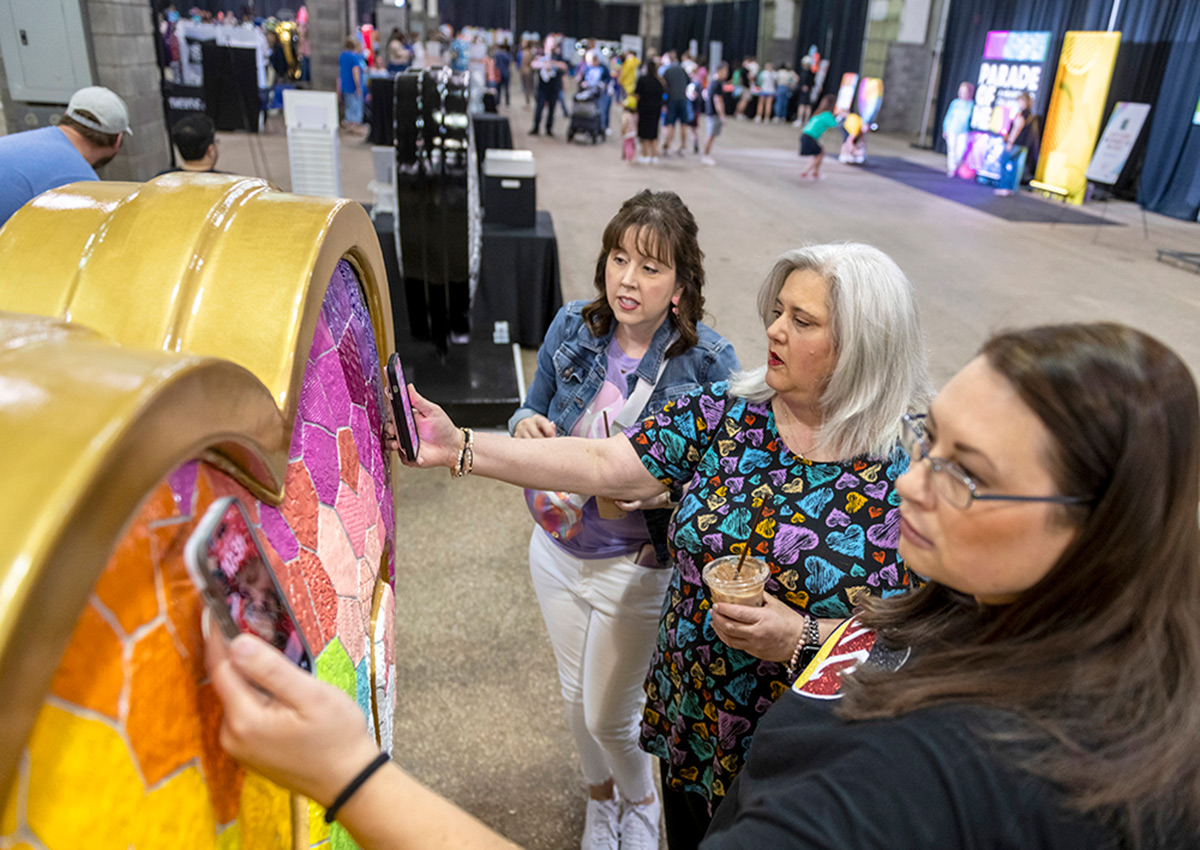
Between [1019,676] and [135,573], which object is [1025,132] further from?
[135,573]

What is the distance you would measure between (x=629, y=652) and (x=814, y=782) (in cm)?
135

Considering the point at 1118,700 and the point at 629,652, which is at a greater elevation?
the point at 1118,700

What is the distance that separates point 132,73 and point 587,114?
32.1 ft

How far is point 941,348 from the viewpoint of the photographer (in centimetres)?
636

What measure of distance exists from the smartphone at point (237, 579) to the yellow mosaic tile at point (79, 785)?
11cm

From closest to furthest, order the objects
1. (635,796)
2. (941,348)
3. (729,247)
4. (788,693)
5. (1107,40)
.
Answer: (788,693)
(635,796)
(941,348)
(729,247)
(1107,40)

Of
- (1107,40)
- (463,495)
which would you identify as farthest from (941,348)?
(1107,40)

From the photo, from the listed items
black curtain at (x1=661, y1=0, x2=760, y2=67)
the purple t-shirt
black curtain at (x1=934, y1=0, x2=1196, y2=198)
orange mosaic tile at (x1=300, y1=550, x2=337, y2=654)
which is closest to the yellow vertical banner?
black curtain at (x1=934, y1=0, x2=1196, y2=198)

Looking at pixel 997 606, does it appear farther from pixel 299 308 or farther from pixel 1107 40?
pixel 1107 40

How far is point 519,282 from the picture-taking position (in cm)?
567

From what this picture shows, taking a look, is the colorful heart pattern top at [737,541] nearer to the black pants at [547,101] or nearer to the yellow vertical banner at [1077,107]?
the yellow vertical banner at [1077,107]

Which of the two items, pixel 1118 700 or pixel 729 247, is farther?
pixel 729 247

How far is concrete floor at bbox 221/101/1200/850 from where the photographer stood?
2.59 metres

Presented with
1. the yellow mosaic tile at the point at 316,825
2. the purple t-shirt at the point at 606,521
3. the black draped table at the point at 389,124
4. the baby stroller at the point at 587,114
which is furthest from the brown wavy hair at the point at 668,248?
the baby stroller at the point at 587,114
